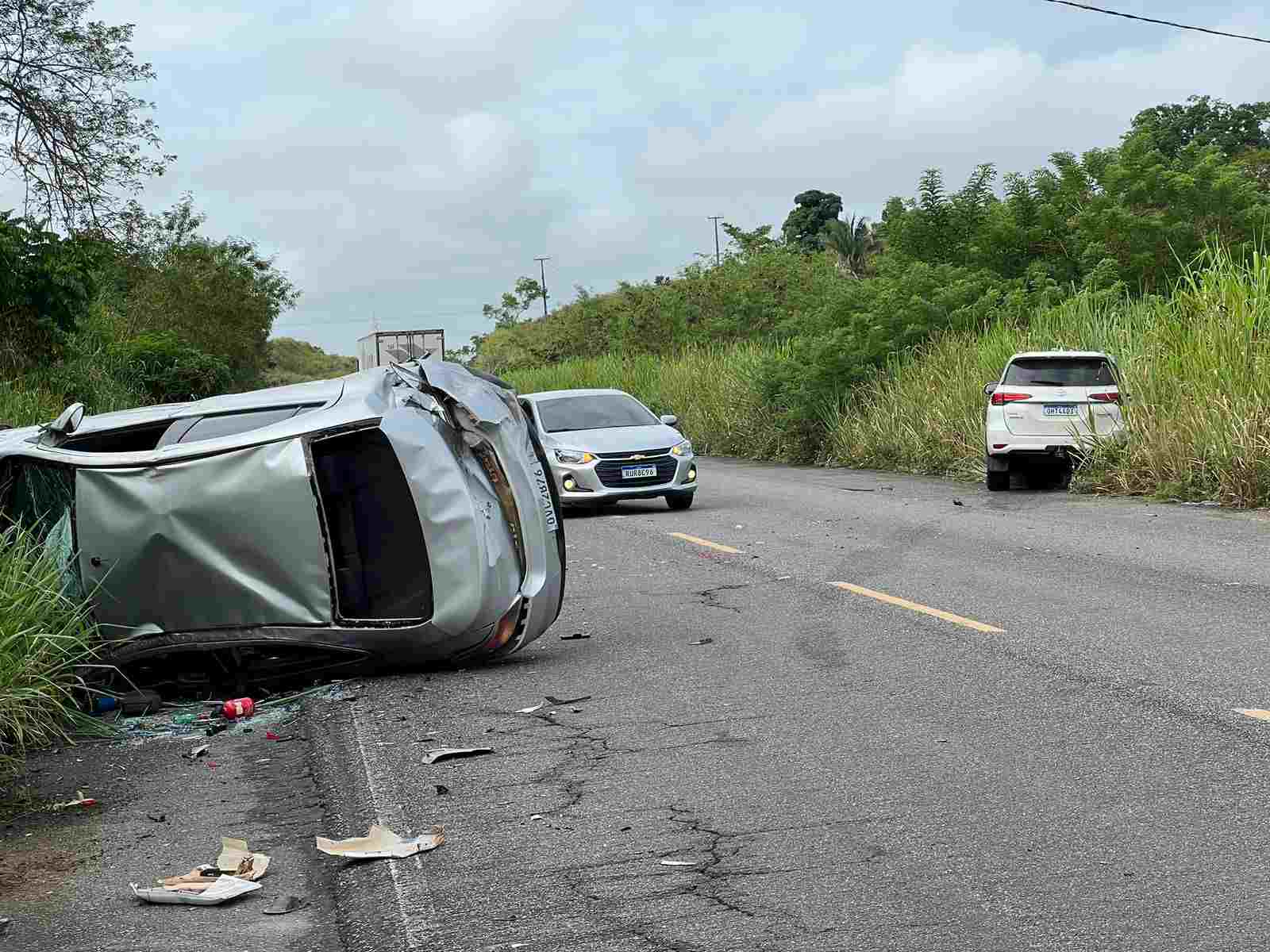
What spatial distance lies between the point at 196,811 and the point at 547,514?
3.29 meters

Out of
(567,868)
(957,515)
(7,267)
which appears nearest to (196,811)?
(567,868)

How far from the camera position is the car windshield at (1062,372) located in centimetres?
2075

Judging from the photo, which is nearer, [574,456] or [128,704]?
[128,704]

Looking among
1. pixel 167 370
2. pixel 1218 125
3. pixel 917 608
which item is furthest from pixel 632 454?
pixel 1218 125

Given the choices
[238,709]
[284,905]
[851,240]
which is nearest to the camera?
[284,905]

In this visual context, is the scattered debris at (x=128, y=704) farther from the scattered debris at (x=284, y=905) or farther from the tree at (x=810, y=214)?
the tree at (x=810, y=214)

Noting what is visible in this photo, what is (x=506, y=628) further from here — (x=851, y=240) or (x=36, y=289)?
(x=851, y=240)

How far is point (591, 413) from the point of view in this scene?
2120 centimetres

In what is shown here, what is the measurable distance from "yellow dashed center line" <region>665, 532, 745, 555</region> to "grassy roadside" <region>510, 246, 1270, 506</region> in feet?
21.0

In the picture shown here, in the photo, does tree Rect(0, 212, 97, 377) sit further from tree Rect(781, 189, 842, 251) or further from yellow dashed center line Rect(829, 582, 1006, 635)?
tree Rect(781, 189, 842, 251)

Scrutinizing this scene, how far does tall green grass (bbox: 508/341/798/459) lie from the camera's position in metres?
35.3

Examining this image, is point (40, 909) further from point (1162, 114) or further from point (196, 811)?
point (1162, 114)

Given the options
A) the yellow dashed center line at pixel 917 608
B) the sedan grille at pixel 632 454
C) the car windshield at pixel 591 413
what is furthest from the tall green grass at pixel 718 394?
the yellow dashed center line at pixel 917 608

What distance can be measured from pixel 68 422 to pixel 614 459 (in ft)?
37.1
